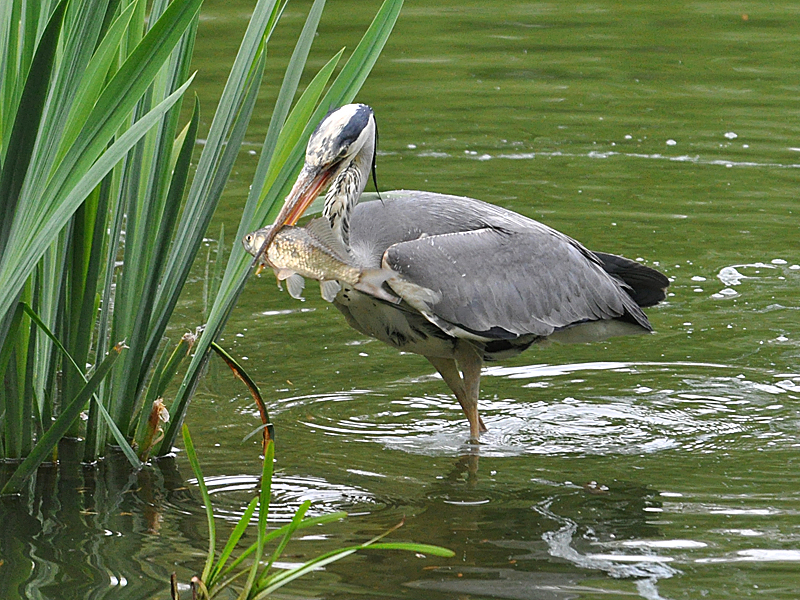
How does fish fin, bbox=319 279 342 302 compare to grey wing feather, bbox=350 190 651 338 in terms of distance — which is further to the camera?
grey wing feather, bbox=350 190 651 338

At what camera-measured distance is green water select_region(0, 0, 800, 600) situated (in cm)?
391

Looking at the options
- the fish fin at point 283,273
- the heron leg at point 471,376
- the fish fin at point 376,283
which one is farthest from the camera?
the heron leg at point 471,376

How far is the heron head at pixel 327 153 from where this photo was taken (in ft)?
13.6

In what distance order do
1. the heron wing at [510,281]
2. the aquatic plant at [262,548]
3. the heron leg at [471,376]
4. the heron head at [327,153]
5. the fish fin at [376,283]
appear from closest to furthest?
the aquatic plant at [262,548] → the heron head at [327,153] → the fish fin at [376,283] → the heron wing at [510,281] → the heron leg at [471,376]

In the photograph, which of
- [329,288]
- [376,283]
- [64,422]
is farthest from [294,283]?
[64,422]

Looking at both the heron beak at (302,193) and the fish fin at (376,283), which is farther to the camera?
the fish fin at (376,283)

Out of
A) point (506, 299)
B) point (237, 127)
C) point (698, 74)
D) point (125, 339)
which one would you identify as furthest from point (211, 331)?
point (698, 74)

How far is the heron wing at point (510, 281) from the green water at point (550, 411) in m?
0.46

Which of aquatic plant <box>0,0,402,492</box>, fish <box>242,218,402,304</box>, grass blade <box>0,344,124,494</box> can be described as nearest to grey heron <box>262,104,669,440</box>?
fish <box>242,218,402,304</box>

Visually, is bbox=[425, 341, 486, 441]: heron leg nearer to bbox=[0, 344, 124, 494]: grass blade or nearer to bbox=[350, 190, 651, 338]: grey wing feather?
bbox=[350, 190, 651, 338]: grey wing feather

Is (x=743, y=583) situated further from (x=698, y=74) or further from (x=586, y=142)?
(x=698, y=74)

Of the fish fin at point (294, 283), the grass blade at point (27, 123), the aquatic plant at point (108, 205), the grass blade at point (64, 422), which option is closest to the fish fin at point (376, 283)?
the fish fin at point (294, 283)

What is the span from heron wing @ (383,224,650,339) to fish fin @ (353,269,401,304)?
0.34 feet

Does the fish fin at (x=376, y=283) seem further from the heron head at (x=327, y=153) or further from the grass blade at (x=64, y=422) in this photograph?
the grass blade at (x=64, y=422)
